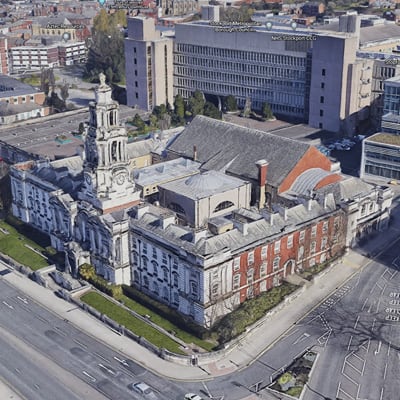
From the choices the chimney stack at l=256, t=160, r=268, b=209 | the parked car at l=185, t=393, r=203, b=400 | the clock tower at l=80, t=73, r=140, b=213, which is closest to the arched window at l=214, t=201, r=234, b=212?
the chimney stack at l=256, t=160, r=268, b=209

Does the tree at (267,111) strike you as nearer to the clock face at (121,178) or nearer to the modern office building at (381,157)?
the modern office building at (381,157)

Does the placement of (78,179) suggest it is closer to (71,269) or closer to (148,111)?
(71,269)

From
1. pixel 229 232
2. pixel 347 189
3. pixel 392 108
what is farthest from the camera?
pixel 392 108

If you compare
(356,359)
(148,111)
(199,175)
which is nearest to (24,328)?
(199,175)

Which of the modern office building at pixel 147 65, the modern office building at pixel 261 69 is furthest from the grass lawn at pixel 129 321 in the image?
the modern office building at pixel 147 65

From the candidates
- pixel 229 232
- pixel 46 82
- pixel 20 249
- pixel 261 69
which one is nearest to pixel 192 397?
pixel 229 232

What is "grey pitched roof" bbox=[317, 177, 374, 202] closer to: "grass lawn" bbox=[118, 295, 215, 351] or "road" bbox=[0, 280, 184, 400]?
"grass lawn" bbox=[118, 295, 215, 351]

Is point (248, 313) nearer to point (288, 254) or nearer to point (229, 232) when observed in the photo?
point (229, 232)

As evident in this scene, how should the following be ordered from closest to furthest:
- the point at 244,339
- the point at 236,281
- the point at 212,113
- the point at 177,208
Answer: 1. the point at 244,339
2. the point at 236,281
3. the point at 177,208
4. the point at 212,113
